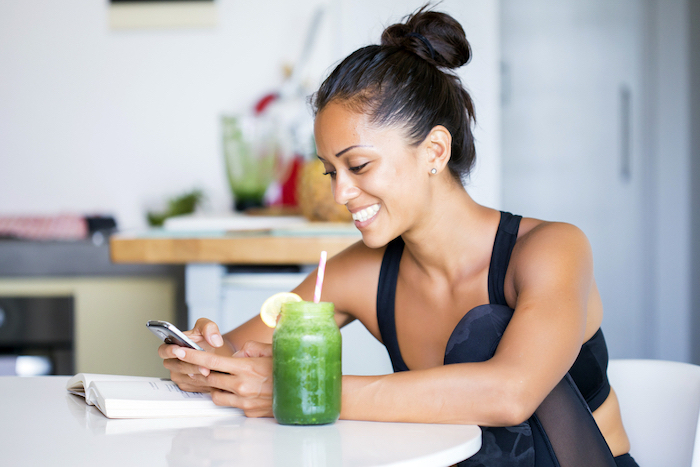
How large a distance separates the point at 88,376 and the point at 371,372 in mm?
948

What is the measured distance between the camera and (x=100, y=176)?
286 cm

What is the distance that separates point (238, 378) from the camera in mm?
815

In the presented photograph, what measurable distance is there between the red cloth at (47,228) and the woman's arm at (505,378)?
182cm

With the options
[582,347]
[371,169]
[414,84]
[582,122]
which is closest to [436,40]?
[414,84]

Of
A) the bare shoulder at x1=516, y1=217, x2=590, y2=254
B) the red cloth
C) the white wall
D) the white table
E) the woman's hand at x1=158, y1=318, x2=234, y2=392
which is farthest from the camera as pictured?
the white wall

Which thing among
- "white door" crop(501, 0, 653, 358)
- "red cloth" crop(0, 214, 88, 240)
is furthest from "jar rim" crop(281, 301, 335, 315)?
"white door" crop(501, 0, 653, 358)

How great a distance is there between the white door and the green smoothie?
6.87 feet

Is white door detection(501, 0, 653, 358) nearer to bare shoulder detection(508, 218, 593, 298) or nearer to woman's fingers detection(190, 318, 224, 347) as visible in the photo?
bare shoulder detection(508, 218, 593, 298)

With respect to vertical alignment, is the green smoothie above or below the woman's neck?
below

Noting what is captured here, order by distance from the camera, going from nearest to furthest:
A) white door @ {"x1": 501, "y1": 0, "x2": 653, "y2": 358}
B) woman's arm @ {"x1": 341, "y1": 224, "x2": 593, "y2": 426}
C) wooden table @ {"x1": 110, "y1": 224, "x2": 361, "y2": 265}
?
woman's arm @ {"x1": 341, "y1": 224, "x2": 593, "y2": 426} < wooden table @ {"x1": 110, "y1": 224, "x2": 361, "y2": 265} < white door @ {"x1": 501, "y1": 0, "x2": 653, "y2": 358}

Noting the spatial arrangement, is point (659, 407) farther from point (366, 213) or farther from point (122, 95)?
point (122, 95)

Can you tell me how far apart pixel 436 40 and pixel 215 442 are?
0.74 metres

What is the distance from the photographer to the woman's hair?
3.38ft

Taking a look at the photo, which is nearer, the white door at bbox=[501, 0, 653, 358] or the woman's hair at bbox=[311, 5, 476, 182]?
the woman's hair at bbox=[311, 5, 476, 182]
